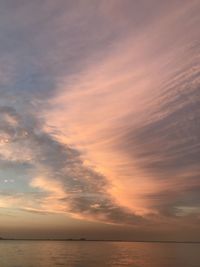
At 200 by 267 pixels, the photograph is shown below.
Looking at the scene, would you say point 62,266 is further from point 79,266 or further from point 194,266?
point 194,266

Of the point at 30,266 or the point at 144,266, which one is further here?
the point at 144,266

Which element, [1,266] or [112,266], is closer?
[1,266]

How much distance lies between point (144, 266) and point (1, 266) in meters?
42.3

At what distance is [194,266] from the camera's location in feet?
356

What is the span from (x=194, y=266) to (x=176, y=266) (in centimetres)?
545

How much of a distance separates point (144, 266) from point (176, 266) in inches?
378

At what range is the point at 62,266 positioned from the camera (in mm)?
103375

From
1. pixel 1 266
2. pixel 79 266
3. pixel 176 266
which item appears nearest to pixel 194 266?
pixel 176 266

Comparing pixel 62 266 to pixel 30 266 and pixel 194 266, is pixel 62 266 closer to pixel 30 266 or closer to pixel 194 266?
pixel 30 266

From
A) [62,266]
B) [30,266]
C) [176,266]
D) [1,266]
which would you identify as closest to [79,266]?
[62,266]

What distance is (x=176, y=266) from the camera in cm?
10856

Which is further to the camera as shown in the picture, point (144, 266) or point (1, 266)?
point (144, 266)

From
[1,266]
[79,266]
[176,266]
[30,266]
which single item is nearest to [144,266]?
[176,266]

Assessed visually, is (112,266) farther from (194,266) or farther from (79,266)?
(194,266)
